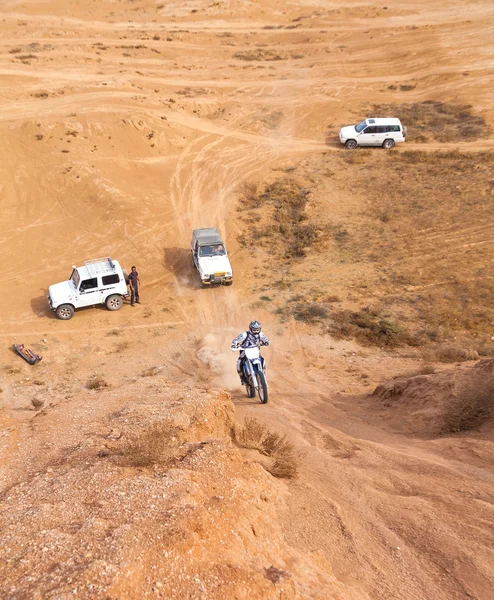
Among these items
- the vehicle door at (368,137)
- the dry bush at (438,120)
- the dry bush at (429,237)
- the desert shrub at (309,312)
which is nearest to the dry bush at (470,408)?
the dry bush at (429,237)

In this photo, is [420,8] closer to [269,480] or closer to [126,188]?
[126,188]

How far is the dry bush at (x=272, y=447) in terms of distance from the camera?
697 cm

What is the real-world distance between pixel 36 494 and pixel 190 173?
21392 mm

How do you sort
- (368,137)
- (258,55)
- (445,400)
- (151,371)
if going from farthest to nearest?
(258,55)
(368,137)
(151,371)
(445,400)

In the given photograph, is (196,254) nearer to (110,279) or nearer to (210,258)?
(210,258)

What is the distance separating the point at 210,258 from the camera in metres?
18.2

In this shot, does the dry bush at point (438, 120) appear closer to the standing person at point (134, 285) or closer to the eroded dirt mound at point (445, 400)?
the standing person at point (134, 285)

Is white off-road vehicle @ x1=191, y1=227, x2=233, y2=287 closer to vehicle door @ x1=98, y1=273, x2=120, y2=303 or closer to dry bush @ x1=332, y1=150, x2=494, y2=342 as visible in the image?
vehicle door @ x1=98, y1=273, x2=120, y2=303

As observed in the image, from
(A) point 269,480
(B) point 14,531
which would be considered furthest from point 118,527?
(A) point 269,480

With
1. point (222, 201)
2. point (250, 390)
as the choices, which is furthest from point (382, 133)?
point (250, 390)

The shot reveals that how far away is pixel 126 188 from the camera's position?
913 inches

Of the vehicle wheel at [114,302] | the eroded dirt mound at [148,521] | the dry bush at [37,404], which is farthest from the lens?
the vehicle wheel at [114,302]

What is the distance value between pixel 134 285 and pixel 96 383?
504 centimetres

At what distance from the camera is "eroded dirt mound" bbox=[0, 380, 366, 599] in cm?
440
